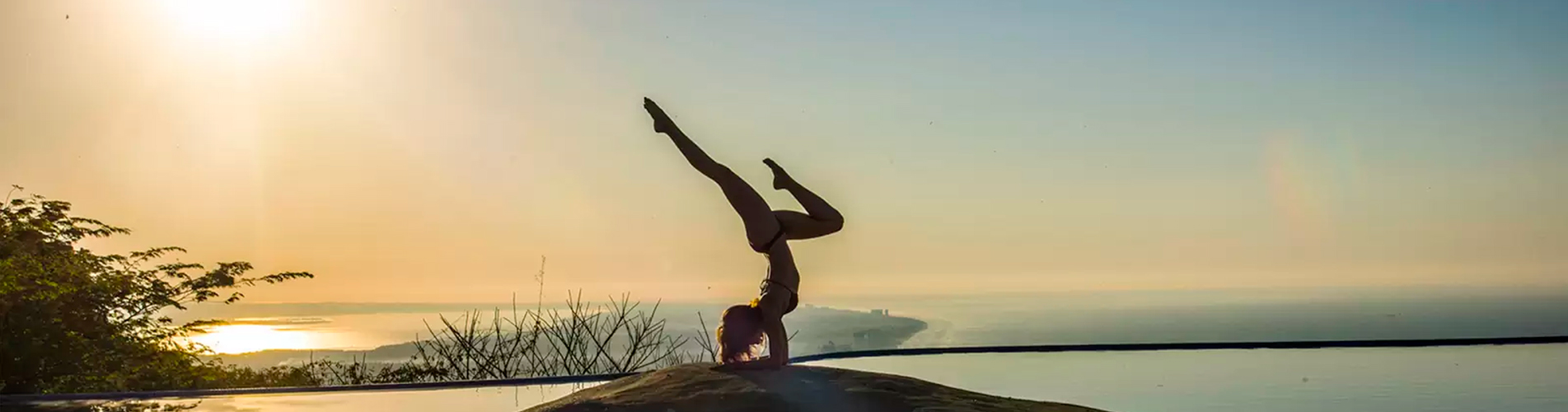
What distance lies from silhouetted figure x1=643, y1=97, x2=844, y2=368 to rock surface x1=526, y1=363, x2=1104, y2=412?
0.41 ft

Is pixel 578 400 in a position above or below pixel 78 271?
below

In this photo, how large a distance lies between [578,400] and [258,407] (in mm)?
3621

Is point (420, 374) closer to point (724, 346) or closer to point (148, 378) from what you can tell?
point (148, 378)

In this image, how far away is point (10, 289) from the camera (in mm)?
9734

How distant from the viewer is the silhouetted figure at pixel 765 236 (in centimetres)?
452

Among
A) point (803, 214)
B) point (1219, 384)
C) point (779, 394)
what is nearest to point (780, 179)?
point (803, 214)

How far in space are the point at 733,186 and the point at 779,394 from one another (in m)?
0.73

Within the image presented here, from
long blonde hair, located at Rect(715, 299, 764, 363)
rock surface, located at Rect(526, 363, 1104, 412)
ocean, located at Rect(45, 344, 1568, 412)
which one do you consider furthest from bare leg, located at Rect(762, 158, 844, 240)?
ocean, located at Rect(45, 344, 1568, 412)

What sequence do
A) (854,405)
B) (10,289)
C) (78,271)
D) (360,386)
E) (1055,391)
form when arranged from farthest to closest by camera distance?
(78,271) < (10,289) < (360,386) < (1055,391) < (854,405)

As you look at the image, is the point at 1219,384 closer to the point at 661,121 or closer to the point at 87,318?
the point at 661,121

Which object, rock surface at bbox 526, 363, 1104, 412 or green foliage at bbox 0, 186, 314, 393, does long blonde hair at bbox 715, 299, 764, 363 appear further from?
green foliage at bbox 0, 186, 314, 393

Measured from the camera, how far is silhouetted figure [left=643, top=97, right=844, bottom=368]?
4.52 meters

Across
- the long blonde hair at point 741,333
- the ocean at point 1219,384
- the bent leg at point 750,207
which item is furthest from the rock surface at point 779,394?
the ocean at point 1219,384

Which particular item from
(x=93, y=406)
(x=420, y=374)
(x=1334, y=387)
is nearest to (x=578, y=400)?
(x=93, y=406)
